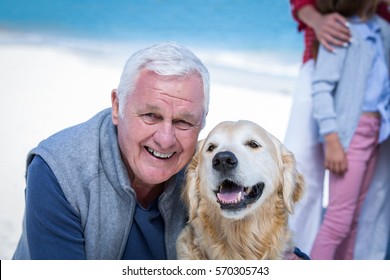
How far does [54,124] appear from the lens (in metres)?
1.75

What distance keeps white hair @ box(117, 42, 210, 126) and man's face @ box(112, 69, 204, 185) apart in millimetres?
14

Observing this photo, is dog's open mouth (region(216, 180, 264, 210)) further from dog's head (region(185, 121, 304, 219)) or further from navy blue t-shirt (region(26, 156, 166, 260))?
navy blue t-shirt (region(26, 156, 166, 260))

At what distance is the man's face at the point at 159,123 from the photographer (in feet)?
4.26

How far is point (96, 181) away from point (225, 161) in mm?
322

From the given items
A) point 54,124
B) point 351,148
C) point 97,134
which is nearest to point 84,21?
point 54,124

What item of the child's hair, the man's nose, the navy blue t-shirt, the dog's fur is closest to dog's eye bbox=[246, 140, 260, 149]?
the dog's fur

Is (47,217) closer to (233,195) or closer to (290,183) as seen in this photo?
(233,195)

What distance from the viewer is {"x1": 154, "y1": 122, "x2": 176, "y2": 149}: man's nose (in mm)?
1309

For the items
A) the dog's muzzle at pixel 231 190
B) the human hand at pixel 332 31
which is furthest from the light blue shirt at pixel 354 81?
the dog's muzzle at pixel 231 190

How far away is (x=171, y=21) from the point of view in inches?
72.6

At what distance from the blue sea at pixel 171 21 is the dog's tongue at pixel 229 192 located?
67 cm

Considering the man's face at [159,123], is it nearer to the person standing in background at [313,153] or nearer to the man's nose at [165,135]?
the man's nose at [165,135]
